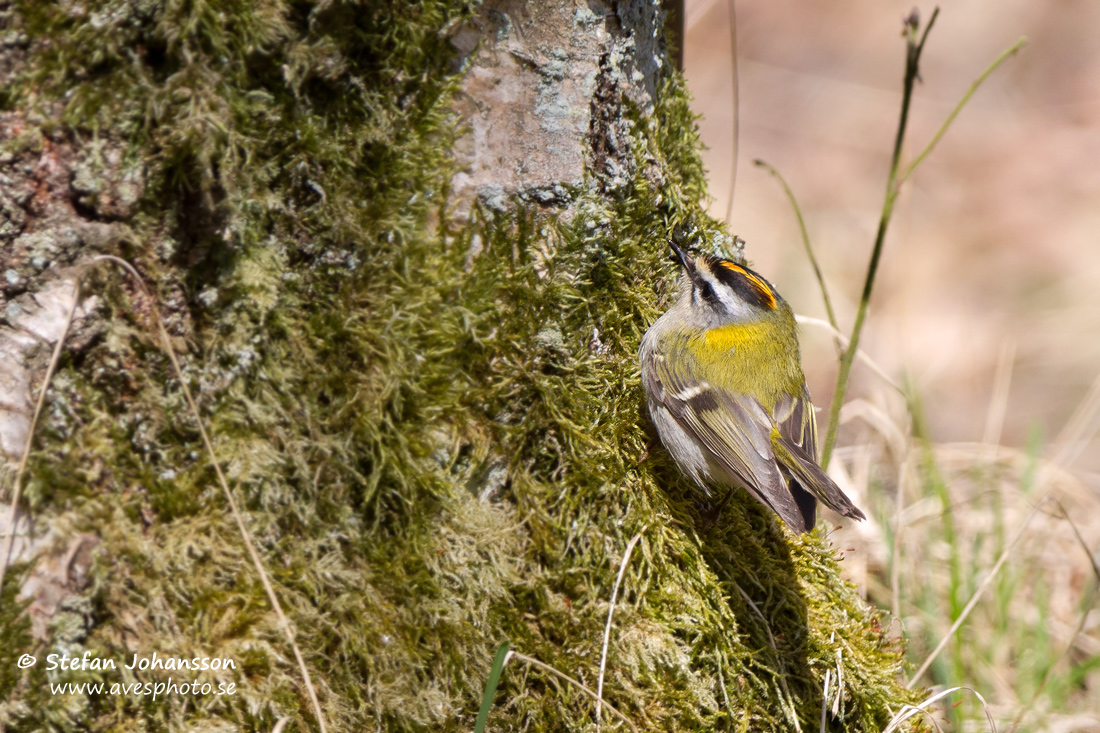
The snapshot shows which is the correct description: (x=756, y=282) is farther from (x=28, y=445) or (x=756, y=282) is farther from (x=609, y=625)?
(x=28, y=445)

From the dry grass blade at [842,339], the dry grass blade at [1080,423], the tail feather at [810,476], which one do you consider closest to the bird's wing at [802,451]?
the tail feather at [810,476]

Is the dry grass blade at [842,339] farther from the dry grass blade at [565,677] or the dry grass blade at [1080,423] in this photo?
the dry grass blade at [565,677]

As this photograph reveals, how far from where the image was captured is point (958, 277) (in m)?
6.83

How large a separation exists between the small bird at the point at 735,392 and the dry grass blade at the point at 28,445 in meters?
1.67

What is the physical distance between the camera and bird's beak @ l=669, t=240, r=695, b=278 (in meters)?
2.68

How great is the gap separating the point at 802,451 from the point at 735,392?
0.36m

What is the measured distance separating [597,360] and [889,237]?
5.47 m

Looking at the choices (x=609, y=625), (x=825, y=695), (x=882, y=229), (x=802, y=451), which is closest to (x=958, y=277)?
(x=882, y=229)

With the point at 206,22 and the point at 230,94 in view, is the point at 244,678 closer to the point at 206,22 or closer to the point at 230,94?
the point at 230,94

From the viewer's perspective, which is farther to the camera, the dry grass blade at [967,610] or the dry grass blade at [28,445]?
the dry grass blade at [967,610]

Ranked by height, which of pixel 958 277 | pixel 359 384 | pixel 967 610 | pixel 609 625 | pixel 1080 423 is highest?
pixel 359 384

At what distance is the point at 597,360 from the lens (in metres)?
2.43

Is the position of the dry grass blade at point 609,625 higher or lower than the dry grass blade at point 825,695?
higher

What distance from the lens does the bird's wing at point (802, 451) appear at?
8.00 ft
